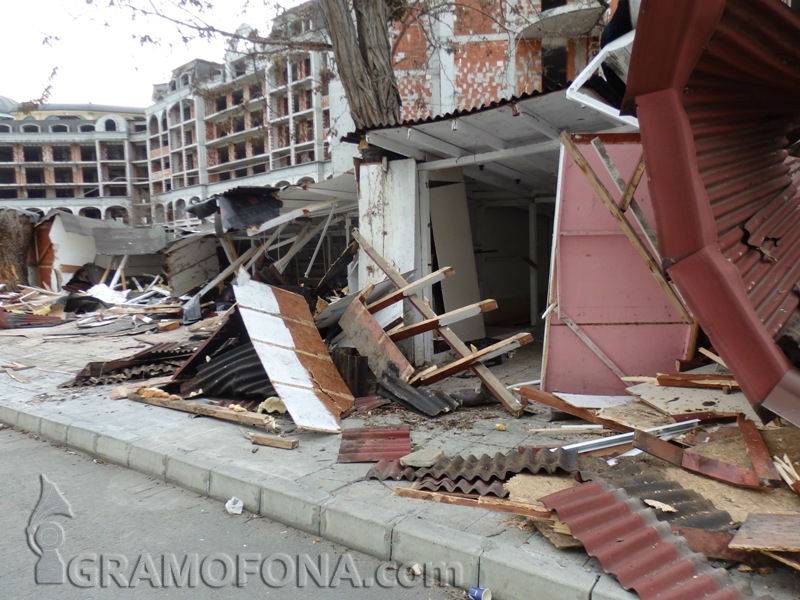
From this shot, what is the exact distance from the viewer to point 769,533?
2613 millimetres

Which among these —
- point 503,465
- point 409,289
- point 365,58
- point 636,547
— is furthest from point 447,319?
point 365,58

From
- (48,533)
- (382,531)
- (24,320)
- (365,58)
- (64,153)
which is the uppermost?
(64,153)

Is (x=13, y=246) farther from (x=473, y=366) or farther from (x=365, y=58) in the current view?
(x=473, y=366)

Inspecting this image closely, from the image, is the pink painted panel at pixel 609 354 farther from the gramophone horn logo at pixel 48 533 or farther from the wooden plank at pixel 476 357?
the gramophone horn logo at pixel 48 533

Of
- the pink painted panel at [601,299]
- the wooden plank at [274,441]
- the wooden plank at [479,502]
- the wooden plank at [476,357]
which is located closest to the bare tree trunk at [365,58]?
the pink painted panel at [601,299]

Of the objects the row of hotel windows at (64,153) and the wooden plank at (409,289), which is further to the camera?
the row of hotel windows at (64,153)

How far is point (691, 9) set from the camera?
2.71 meters

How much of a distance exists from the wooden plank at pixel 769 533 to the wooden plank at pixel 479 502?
943 millimetres

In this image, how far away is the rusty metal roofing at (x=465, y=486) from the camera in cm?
352

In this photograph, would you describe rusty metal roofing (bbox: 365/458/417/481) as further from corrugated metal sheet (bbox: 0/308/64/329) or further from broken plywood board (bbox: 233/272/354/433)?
corrugated metal sheet (bbox: 0/308/64/329)

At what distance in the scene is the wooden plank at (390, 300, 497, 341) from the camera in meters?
5.86

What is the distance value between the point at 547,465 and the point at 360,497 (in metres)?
1.30

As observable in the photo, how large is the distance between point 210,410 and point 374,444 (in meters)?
Answer: 2.10

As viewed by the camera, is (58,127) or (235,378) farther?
(58,127)
